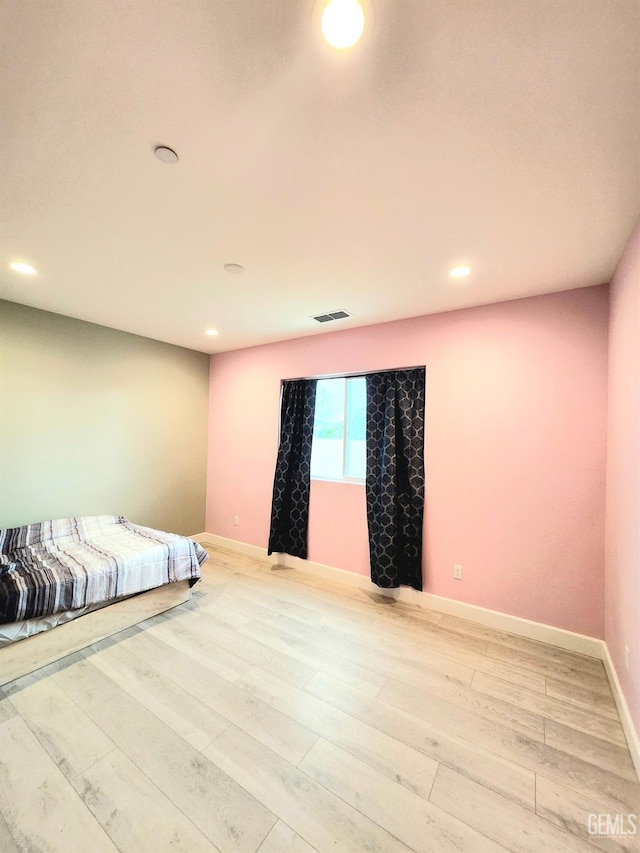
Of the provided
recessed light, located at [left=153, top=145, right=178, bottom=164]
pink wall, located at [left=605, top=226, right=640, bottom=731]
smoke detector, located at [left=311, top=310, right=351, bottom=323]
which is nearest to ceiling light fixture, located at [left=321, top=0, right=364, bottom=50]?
recessed light, located at [left=153, top=145, right=178, bottom=164]

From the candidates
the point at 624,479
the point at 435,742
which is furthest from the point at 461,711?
the point at 624,479

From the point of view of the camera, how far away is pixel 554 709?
1748 millimetres

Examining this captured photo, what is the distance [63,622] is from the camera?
6.78 feet

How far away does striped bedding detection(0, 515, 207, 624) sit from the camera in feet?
6.45

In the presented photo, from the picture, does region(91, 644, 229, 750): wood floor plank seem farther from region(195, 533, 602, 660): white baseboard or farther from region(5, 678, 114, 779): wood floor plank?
region(195, 533, 602, 660): white baseboard

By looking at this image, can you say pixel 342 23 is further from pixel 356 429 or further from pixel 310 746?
pixel 356 429

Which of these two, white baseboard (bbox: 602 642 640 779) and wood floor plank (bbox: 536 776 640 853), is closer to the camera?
wood floor plank (bbox: 536 776 640 853)

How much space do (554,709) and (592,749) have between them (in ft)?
0.76

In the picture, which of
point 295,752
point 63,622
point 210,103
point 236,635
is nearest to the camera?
point 210,103

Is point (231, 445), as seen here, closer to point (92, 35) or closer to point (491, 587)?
point (491, 587)

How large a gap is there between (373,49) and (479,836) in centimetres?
262

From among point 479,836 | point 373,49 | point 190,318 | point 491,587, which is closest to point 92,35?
point 373,49

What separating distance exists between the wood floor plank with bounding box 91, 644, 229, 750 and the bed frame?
174 mm

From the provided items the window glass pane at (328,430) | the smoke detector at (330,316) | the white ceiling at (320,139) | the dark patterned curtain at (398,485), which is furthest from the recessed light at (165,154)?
the window glass pane at (328,430)
